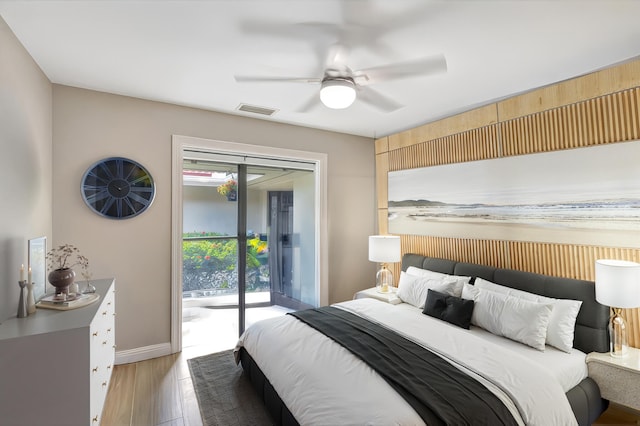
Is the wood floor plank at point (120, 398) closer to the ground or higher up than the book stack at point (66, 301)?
closer to the ground

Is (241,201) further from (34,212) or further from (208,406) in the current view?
(208,406)

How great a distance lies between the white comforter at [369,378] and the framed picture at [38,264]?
1604 millimetres

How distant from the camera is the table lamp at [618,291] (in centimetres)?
200

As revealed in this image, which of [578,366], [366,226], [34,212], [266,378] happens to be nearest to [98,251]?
[34,212]

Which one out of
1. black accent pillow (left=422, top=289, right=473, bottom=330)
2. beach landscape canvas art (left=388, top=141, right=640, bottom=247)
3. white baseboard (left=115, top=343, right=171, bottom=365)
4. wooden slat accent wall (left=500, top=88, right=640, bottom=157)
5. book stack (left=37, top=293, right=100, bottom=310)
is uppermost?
wooden slat accent wall (left=500, top=88, right=640, bottom=157)

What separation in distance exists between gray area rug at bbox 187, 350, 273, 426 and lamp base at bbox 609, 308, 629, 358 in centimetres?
259

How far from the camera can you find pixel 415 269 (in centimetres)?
354

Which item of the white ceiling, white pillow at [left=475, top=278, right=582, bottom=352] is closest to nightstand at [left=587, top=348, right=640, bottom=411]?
white pillow at [left=475, top=278, right=582, bottom=352]

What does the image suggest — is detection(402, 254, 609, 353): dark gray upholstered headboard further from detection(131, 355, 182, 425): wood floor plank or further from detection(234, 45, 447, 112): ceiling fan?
detection(131, 355, 182, 425): wood floor plank

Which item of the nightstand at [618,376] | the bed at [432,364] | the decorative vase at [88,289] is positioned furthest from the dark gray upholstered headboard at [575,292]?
the decorative vase at [88,289]

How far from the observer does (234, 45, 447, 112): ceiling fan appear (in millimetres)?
1897

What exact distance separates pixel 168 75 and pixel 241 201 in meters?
1.64

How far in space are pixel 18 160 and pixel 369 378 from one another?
2.69m

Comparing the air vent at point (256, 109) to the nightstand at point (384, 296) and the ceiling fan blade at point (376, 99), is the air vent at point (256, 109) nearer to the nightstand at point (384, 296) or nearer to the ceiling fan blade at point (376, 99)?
the ceiling fan blade at point (376, 99)
